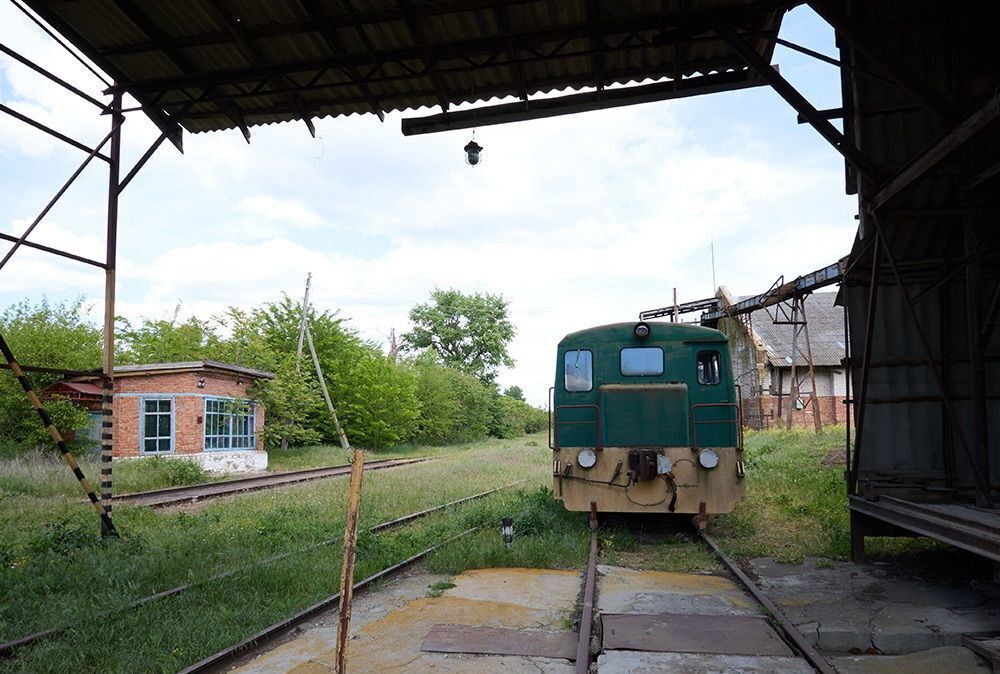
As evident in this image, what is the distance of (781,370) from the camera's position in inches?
1391

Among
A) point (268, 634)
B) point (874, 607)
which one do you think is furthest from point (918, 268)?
point (268, 634)

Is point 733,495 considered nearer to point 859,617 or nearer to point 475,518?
point 859,617

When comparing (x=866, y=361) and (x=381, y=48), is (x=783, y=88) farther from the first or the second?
(x=381, y=48)

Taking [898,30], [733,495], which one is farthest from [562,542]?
[898,30]

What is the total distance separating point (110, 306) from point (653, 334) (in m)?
7.24

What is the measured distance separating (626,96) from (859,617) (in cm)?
672

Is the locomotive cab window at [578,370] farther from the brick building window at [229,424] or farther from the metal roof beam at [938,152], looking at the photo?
the brick building window at [229,424]

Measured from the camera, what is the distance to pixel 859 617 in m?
6.10

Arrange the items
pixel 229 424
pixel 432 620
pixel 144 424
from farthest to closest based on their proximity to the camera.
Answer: pixel 229 424, pixel 144 424, pixel 432 620

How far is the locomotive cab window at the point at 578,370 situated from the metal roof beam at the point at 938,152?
13.4 feet

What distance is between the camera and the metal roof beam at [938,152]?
5.21 meters

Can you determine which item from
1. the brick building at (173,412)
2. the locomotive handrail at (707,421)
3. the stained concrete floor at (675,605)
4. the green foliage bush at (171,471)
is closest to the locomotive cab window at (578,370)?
the locomotive handrail at (707,421)

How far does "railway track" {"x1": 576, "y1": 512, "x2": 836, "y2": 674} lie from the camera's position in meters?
4.96

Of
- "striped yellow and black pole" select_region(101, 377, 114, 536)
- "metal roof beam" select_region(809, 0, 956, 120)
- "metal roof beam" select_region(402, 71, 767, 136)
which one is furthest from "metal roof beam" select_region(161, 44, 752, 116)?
"striped yellow and black pole" select_region(101, 377, 114, 536)
